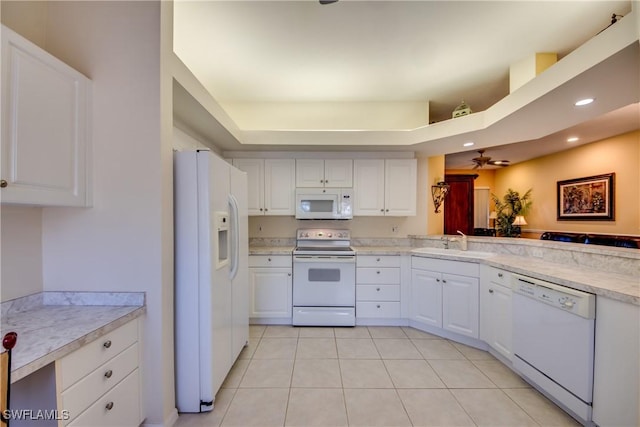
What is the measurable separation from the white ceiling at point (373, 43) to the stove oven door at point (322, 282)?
164 cm

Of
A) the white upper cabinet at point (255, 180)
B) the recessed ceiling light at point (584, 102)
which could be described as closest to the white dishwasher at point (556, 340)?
the recessed ceiling light at point (584, 102)

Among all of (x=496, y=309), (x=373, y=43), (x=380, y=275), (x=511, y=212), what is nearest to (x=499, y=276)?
(x=496, y=309)

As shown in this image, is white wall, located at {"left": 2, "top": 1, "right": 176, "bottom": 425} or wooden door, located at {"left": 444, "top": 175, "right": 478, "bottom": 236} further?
wooden door, located at {"left": 444, "top": 175, "right": 478, "bottom": 236}

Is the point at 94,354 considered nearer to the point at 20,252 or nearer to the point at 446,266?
the point at 20,252

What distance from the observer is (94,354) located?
122 centimetres

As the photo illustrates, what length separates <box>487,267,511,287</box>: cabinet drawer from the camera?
7.42ft

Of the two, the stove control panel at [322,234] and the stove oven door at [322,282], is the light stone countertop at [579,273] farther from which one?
the stove control panel at [322,234]

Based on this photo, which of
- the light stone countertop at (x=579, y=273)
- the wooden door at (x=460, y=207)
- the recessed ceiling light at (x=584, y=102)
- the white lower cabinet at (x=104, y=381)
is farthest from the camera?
the wooden door at (x=460, y=207)

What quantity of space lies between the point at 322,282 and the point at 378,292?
0.70m

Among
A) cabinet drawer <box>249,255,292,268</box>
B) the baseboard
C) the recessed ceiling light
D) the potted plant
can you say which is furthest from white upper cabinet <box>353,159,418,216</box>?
the baseboard

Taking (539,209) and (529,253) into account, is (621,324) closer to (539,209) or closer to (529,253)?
(529,253)

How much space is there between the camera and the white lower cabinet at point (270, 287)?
3.16 m

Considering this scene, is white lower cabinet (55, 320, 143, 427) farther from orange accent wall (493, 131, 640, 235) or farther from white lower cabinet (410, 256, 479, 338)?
orange accent wall (493, 131, 640, 235)

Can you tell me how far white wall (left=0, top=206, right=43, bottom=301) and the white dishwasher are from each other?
128 inches
